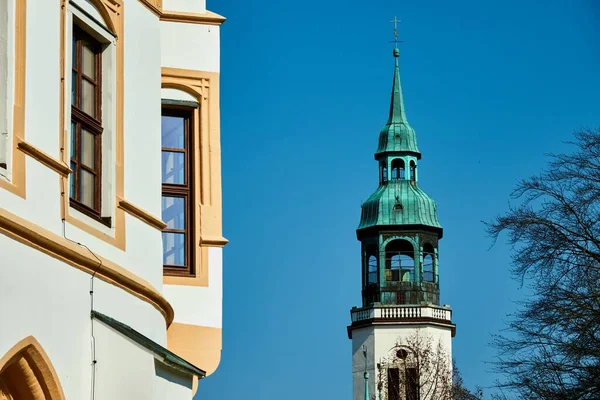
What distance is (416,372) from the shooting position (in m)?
86.2

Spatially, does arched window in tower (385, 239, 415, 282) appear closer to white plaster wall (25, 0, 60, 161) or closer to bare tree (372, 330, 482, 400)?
bare tree (372, 330, 482, 400)

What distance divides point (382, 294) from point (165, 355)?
3672 inches

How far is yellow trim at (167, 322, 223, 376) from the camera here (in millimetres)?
17906

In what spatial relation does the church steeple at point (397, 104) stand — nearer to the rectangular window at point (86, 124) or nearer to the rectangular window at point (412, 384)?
the rectangular window at point (412, 384)

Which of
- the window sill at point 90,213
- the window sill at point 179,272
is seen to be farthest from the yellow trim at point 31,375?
the window sill at point 179,272

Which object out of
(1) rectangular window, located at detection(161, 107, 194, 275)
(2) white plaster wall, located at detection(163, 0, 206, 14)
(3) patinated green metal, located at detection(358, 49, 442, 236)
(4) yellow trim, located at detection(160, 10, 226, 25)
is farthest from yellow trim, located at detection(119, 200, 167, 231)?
(3) patinated green metal, located at detection(358, 49, 442, 236)

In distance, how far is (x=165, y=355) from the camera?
14883 millimetres

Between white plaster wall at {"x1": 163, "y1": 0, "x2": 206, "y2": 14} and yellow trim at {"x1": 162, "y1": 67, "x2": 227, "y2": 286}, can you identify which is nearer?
yellow trim at {"x1": 162, "y1": 67, "x2": 227, "y2": 286}

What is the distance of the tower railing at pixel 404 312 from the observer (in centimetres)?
10675

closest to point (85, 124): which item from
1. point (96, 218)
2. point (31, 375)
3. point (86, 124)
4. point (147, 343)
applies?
point (86, 124)

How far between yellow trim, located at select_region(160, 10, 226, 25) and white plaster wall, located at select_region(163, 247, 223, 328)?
2.34 meters

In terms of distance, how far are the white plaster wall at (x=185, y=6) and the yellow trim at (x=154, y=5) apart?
231cm

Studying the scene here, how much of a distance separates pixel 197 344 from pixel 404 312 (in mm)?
89894

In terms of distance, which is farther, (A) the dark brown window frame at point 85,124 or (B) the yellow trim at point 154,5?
(B) the yellow trim at point 154,5
